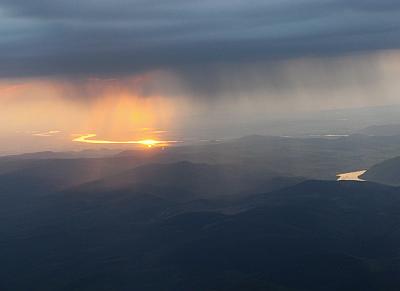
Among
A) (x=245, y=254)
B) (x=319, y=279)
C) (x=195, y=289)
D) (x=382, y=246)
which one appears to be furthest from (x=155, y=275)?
(x=382, y=246)

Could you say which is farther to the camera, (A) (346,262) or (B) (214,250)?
(B) (214,250)

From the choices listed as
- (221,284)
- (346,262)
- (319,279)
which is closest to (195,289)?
(221,284)

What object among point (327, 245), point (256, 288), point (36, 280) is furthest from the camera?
point (327, 245)

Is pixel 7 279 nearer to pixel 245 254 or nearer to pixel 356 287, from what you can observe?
pixel 245 254

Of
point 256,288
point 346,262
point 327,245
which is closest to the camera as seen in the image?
point 256,288

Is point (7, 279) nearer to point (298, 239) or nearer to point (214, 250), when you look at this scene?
point (214, 250)

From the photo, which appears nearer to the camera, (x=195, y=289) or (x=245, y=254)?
(x=195, y=289)

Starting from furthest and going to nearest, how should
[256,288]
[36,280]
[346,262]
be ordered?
[36,280], [346,262], [256,288]

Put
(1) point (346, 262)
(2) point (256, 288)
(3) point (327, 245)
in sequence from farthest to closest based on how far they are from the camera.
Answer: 1. (3) point (327, 245)
2. (1) point (346, 262)
3. (2) point (256, 288)
